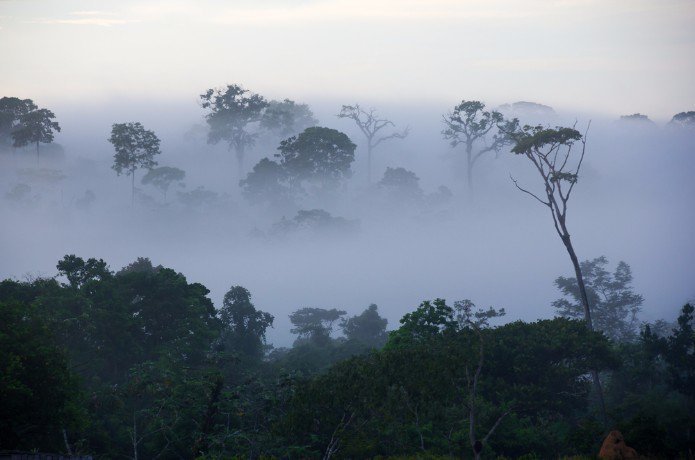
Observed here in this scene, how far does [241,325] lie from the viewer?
56.9 metres

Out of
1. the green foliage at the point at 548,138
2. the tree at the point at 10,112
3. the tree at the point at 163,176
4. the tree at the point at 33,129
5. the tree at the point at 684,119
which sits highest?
the tree at the point at 684,119

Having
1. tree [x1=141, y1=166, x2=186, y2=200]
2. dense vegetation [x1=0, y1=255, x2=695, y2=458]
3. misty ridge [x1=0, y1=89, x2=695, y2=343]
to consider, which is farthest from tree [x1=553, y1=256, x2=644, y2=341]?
tree [x1=141, y1=166, x2=186, y2=200]

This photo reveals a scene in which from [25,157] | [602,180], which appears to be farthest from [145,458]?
[602,180]

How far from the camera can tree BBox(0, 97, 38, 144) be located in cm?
11881

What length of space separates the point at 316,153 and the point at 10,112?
5407cm

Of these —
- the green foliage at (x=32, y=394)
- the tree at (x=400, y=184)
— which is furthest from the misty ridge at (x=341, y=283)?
the tree at (x=400, y=184)

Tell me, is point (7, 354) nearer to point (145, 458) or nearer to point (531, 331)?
point (145, 458)

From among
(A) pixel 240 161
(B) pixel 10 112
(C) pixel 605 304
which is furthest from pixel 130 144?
(C) pixel 605 304

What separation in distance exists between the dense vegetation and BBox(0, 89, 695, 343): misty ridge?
62364mm

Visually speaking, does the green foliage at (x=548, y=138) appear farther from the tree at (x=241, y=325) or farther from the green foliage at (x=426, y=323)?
the tree at (x=241, y=325)

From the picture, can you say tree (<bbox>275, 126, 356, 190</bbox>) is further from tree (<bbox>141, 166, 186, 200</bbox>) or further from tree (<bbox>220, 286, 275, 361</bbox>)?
tree (<bbox>220, 286, 275, 361</bbox>)

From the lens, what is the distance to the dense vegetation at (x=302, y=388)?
27703 millimetres

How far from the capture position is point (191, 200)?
11981 centimetres

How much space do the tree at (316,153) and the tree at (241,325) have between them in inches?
2227
